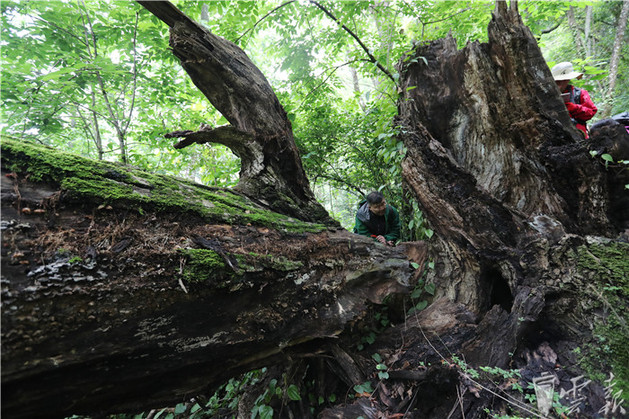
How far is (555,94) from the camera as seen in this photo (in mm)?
3195

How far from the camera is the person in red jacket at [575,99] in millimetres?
3855

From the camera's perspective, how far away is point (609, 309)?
2.27 meters

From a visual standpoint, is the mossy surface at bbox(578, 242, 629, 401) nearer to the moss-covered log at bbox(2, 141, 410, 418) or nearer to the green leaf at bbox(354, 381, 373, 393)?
the green leaf at bbox(354, 381, 373, 393)

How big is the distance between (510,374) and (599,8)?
44.1 feet

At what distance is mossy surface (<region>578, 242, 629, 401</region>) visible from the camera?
6.92ft

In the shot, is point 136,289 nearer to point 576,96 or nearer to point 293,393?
point 293,393

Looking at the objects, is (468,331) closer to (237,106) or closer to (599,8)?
(237,106)

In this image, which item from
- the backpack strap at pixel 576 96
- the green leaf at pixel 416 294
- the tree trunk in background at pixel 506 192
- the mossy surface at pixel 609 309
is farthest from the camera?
the backpack strap at pixel 576 96

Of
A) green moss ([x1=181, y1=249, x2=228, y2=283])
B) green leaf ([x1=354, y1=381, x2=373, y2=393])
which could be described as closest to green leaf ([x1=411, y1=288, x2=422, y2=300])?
green leaf ([x1=354, y1=381, x2=373, y2=393])

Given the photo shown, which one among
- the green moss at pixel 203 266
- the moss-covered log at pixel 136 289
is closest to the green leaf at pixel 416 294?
the moss-covered log at pixel 136 289

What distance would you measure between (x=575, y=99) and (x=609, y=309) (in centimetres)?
335

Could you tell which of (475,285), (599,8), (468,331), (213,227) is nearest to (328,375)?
(468,331)

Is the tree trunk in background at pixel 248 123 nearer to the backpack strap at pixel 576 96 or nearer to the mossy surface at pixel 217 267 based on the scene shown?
the mossy surface at pixel 217 267

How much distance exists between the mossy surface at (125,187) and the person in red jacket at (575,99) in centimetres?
427
